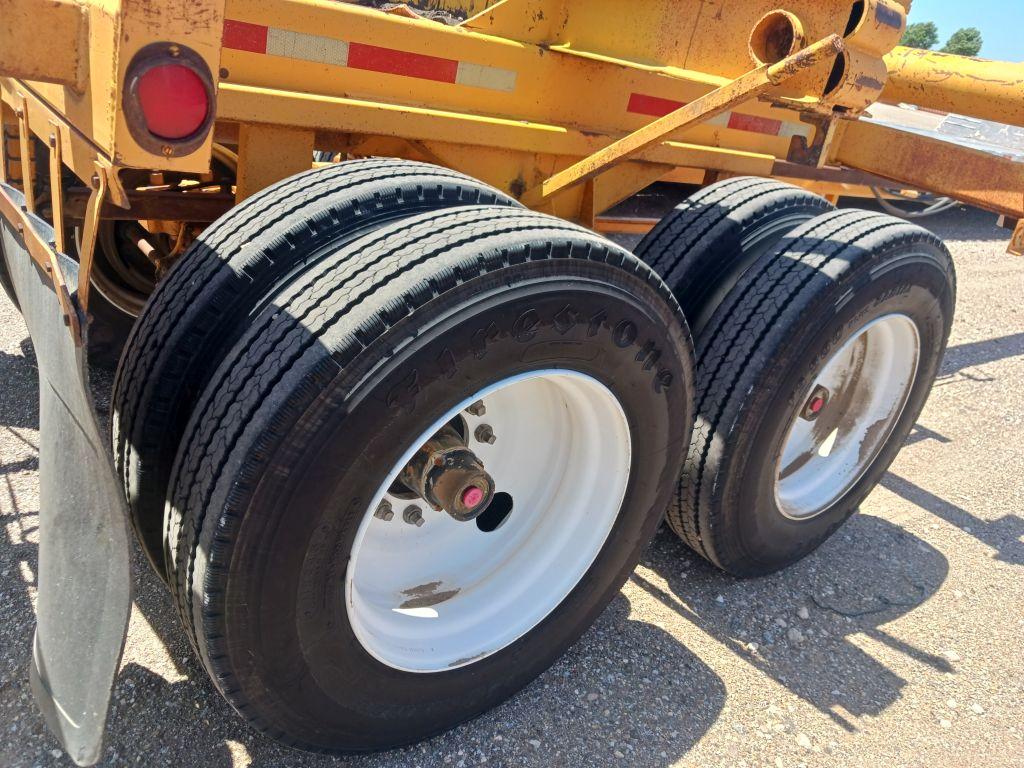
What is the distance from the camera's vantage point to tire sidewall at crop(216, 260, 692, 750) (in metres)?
1.57

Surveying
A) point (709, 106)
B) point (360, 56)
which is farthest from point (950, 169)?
point (360, 56)

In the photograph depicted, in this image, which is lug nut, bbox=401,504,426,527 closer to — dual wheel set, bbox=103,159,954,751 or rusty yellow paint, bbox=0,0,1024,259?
A: dual wheel set, bbox=103,159,954,751

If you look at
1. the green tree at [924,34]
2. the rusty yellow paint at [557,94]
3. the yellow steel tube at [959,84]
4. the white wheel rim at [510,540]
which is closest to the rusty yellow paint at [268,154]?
the rusty yellow paint at [557,94]

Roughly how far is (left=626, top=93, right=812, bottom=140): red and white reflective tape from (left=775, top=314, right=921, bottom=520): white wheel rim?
1113mm

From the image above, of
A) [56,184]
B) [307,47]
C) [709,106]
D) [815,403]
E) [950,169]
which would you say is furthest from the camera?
[950,169]

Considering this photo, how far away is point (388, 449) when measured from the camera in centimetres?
165

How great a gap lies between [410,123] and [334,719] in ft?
5.79

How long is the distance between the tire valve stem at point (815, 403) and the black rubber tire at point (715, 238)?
1.67 ft

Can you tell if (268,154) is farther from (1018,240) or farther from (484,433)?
(1018,240)

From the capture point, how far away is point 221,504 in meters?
1.57

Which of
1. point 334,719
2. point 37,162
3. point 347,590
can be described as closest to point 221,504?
point 347,590

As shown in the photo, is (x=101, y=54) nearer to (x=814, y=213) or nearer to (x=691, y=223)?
(x=691, y=223)

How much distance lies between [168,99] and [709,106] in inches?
58.9

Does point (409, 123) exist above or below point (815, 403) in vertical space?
above
